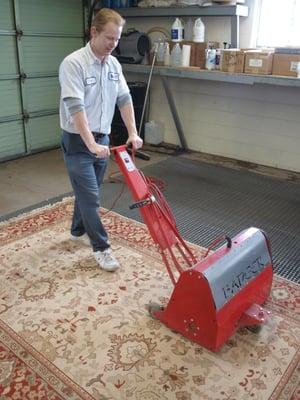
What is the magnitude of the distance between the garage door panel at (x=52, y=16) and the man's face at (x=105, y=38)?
265cm

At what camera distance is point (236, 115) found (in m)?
4.38

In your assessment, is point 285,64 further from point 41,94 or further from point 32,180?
point 41,94

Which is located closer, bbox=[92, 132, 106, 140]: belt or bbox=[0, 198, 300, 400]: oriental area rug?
bbox=[0, 198, 300, 400]: oriental area rug

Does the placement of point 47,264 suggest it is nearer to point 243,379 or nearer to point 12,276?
point 12,276

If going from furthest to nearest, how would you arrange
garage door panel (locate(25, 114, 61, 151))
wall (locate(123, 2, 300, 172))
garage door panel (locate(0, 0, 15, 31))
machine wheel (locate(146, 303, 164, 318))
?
A: garage door panel (locate(25, 114, 61, 151)) < wall (locate(123, 2, 300, 172)) < garage door panel (locate(0, 0, 15, 31)) < machine wheel (locate(146, 303, 164, 318))

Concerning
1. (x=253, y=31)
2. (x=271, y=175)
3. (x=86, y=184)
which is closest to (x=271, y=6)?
(x=253, y=31)

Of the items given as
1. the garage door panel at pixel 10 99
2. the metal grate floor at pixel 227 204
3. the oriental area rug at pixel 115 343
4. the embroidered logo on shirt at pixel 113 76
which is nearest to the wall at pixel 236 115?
the metal grate floor at pixel 227 204

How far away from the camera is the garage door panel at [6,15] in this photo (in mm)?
3924

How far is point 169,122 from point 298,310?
3.39 meters

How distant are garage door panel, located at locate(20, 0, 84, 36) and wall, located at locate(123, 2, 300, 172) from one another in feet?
2.48

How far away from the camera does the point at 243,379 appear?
1618 millimetres

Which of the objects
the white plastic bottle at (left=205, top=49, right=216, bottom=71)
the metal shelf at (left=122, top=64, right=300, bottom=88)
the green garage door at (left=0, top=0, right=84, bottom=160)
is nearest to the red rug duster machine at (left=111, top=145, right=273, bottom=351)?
the metal shelf at (left=122, top=64, right=300, bottom=88)

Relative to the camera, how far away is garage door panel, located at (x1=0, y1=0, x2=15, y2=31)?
3924 millimetres

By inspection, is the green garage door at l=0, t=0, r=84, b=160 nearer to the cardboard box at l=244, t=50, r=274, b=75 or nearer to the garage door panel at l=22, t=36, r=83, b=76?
the garage door panel at l=22, t=36, r=83, b=76
